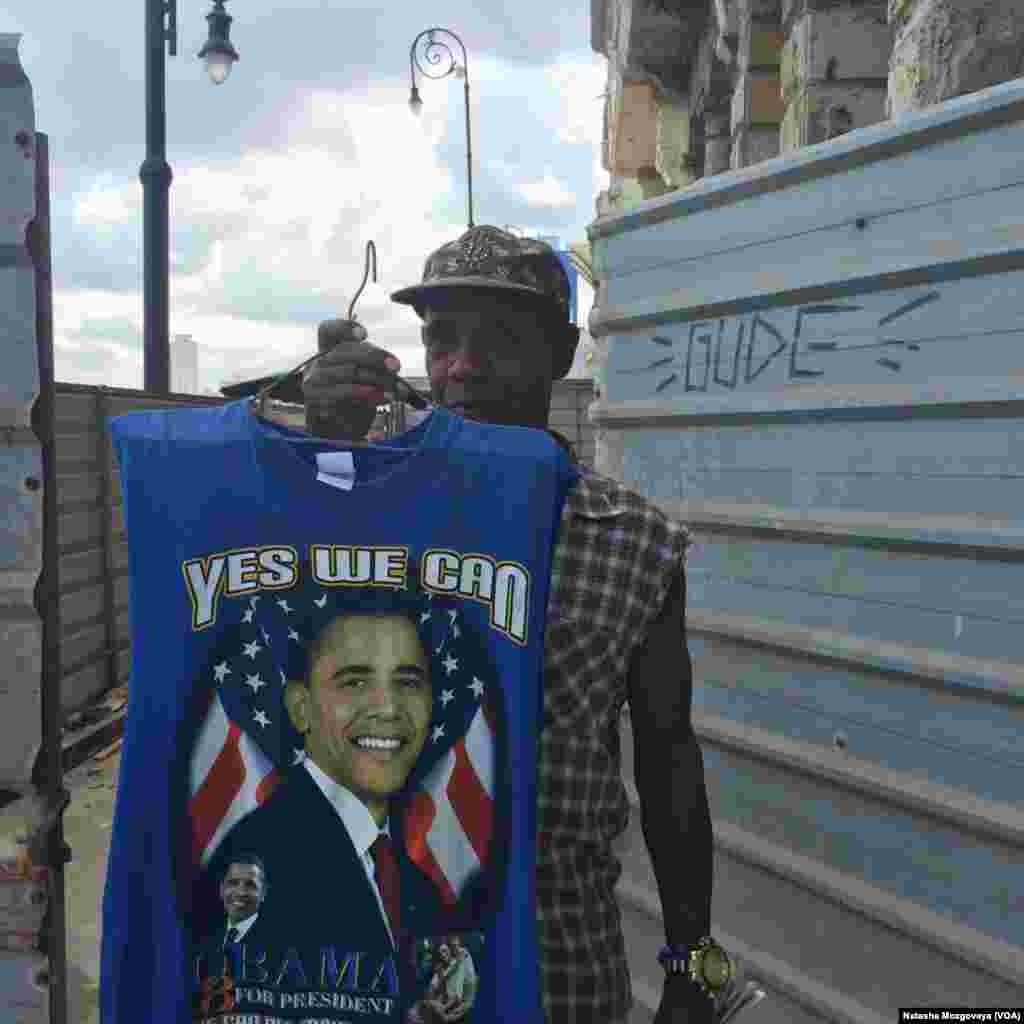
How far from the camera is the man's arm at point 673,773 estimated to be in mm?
1866

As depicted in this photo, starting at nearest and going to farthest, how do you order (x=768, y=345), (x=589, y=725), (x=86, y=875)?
(x=589, y=725), (x=768, y=345), (x=86, y=875)

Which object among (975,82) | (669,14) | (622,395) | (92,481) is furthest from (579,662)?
(669,14)

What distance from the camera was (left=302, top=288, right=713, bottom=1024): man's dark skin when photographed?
172cm

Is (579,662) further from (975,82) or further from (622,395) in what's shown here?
(975,82)

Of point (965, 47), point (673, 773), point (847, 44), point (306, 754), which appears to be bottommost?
point (673, 773)

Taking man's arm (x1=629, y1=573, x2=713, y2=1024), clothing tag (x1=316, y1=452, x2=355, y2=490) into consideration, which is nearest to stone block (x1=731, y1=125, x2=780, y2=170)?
man's arm (x1=629, y1=573, x2=713, y2=1024)

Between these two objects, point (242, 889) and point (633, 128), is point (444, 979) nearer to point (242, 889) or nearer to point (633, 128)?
point (242, 889)

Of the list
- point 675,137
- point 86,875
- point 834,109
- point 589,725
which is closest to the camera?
point 589,725

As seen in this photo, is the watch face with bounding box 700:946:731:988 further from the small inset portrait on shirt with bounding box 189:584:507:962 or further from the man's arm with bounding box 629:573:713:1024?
the small inset portrait on shirt with bounding box 189:584:507:962

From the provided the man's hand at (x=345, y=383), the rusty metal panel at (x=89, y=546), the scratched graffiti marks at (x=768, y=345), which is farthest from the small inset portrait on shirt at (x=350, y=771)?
the rusty metal panel at (x=89, y=546)

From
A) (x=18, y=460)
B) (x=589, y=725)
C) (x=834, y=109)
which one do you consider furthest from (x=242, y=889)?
(x=834, y=109)

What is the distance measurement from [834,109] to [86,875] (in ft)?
17.4

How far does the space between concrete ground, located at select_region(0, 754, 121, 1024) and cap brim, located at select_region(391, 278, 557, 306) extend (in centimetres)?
217

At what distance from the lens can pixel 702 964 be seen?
1.84m
